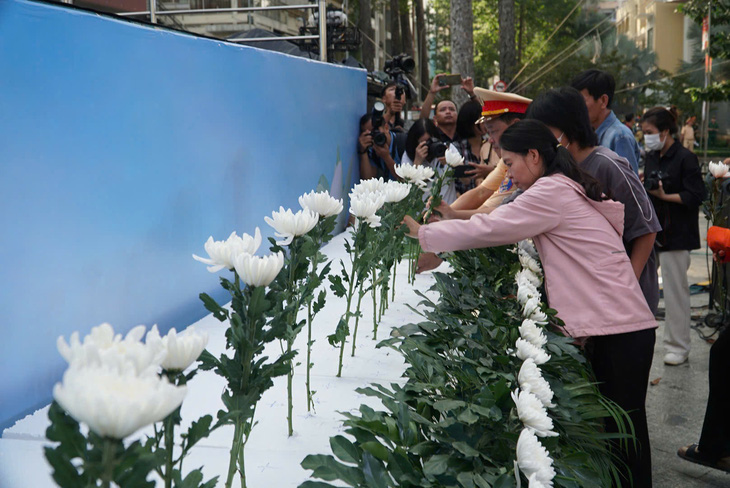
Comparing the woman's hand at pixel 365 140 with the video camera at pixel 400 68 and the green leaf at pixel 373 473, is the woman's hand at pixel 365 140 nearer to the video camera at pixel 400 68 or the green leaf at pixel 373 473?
the video camera at pixel 400 68

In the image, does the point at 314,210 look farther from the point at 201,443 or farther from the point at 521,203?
the point at 521,203

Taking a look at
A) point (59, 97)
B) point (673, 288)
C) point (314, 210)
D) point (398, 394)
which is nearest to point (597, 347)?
point (398, 394)

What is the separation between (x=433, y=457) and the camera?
1567 mm

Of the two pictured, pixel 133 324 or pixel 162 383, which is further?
pixel 133 324

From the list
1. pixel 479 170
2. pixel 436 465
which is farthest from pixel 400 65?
pixel 436 465

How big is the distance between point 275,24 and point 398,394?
746cm

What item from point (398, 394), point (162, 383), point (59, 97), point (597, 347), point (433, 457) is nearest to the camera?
point (162, 383)

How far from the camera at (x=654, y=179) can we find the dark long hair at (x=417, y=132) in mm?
1725

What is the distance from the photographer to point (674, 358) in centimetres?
547

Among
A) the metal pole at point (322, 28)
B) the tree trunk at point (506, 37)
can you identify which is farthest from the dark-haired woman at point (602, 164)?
the tree trunk at point (506, 37)

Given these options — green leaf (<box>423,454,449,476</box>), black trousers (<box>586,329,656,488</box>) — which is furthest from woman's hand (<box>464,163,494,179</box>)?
green leaf (<box>423,454,449,476</box>)

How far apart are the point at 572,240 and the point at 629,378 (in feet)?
1.86

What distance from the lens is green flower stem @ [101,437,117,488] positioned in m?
0.76

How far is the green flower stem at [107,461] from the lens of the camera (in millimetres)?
763
